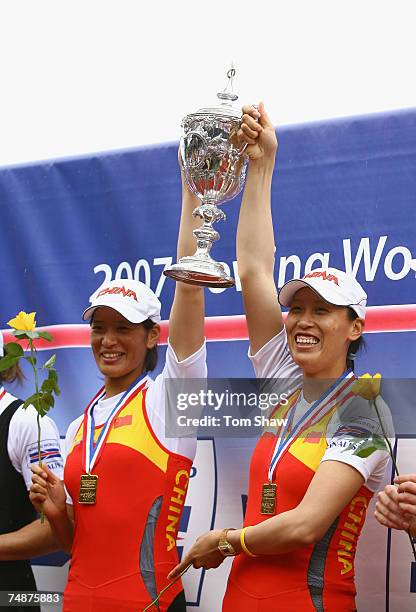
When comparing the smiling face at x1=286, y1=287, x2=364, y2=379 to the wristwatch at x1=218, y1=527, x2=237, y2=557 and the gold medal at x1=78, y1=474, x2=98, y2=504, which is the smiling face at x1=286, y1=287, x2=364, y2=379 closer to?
the wristwatch at x1=218, y1=527, x2=237, y2=557

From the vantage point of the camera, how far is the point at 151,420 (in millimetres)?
2793

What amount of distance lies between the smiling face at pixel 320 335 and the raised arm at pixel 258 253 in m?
0.10

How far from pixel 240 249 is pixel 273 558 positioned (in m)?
0.84

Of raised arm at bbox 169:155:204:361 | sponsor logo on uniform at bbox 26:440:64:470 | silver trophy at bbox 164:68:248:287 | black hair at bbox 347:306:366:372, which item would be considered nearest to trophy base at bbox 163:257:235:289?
silver trophy at bbox 164:68:248:287

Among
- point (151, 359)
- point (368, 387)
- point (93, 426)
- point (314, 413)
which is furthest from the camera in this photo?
point (151, 359)

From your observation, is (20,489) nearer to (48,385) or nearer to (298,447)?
(48,385)

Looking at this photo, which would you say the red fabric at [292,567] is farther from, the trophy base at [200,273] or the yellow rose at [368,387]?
the trophy base at [200,273]

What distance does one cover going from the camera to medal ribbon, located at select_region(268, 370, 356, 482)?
8.38ft

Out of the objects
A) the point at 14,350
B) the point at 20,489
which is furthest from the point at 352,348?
the point at 20,489

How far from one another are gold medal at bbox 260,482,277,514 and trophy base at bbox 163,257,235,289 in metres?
0.51

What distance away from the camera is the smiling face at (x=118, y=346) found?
294 cm

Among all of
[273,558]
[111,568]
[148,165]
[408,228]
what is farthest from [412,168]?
[111,568]

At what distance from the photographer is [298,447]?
2.52m

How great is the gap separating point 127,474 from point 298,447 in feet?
1.60
